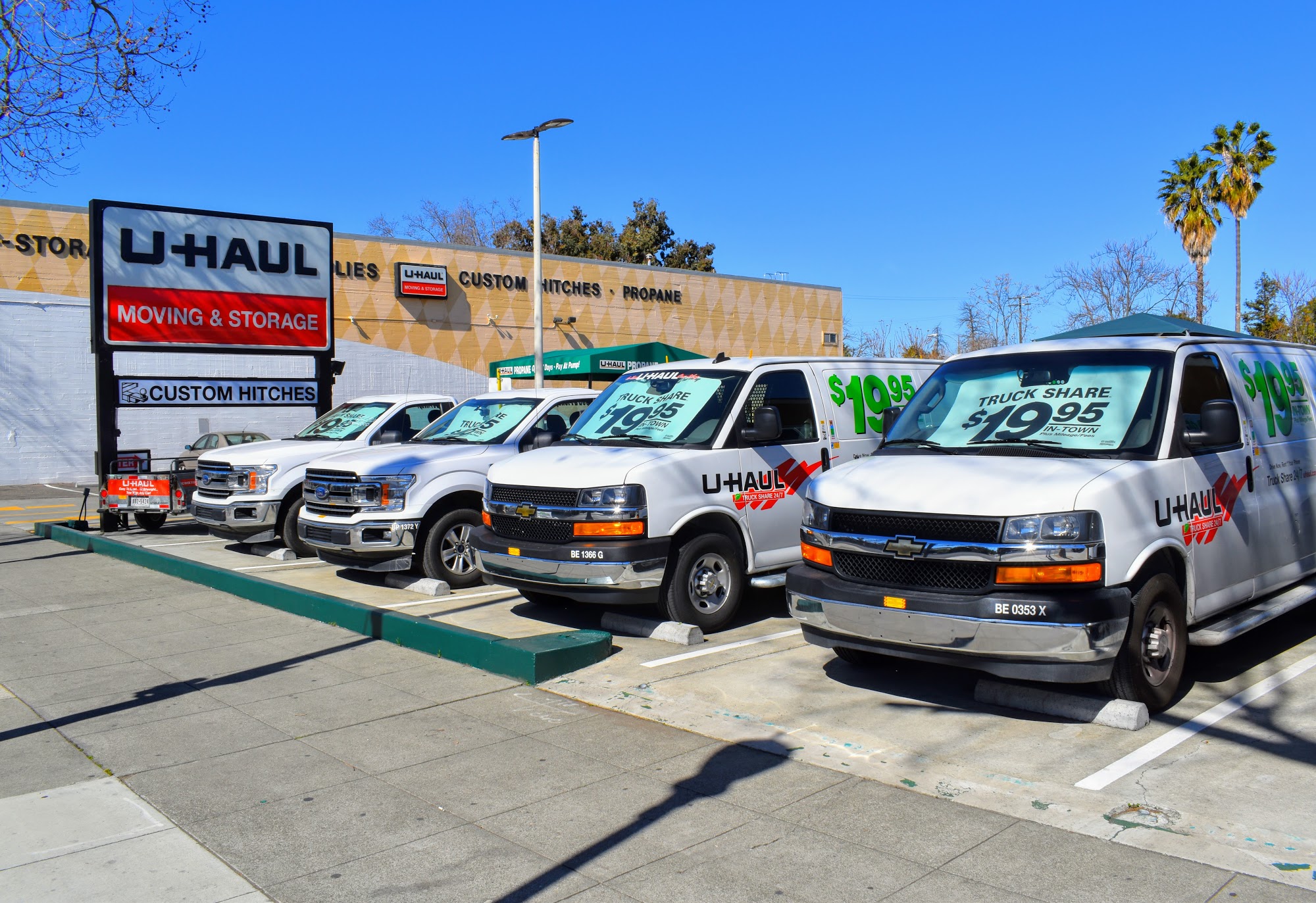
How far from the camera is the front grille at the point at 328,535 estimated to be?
33.6ft

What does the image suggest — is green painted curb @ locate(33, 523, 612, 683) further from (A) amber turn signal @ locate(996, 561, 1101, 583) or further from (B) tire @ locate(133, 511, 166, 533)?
(B) tire @ locate(133, 511, 166, 533)

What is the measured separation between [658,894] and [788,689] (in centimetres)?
283

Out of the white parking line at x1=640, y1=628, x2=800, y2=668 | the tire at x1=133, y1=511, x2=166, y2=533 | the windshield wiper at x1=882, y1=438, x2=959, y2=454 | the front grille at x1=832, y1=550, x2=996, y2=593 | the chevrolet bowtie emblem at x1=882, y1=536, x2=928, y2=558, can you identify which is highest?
the windshield wiper at x1=882, y1=438, x2=959, y2=454

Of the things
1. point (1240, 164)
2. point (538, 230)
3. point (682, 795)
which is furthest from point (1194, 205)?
point (682, 795)

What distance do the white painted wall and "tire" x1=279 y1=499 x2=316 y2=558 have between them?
14963mm

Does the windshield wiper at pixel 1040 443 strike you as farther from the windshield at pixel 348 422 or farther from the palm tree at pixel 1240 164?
the palm tree at pixel 1240 164

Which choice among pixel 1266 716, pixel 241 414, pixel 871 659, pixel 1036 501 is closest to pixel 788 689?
pixel 871 659

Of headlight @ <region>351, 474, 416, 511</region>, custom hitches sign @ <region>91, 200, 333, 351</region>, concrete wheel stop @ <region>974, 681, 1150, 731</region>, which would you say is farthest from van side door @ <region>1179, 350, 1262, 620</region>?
custom hitches sign @ <region>91, 200, 333, 351</region>

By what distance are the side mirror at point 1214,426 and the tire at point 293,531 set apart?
31.6 feet

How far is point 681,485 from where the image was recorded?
26.1 ft

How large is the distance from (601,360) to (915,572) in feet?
52.0

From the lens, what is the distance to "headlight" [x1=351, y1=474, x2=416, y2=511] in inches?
399

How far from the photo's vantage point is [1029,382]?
663 centimetres

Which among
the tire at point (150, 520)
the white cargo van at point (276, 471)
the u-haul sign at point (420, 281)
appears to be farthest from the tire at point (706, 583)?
the u-haul sign at point (420, 281)
